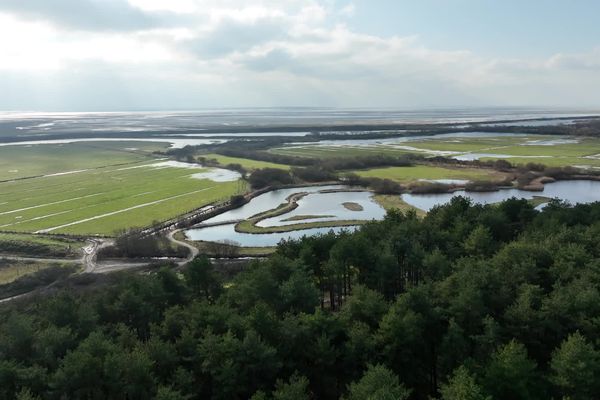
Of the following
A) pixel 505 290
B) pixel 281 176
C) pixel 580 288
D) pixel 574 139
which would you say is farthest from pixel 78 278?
pixel 574 139

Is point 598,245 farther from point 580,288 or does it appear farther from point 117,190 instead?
point 117,190

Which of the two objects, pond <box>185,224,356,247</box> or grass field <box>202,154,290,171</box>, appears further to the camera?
grass field <box>202,154,290,171</box>

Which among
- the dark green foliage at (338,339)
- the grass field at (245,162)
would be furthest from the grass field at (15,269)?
the grass field at (245,162)

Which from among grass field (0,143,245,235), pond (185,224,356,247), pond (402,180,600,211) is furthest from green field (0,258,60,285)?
pond (402,180,600,211)

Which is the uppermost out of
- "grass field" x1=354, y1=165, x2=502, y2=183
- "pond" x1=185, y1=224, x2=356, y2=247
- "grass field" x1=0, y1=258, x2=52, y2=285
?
"grass field" x1=354, y1=165, x2=502, y2=183

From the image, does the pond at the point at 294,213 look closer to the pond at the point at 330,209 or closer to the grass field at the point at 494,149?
Answer: the pond at the point at 330,209

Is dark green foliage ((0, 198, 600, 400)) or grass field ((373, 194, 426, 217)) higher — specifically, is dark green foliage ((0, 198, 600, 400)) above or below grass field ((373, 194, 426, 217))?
above

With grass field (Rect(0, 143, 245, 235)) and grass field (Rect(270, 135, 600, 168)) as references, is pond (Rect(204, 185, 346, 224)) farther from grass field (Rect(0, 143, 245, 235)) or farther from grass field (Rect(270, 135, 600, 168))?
grass field (Rect(270, 135, 600, 168))
